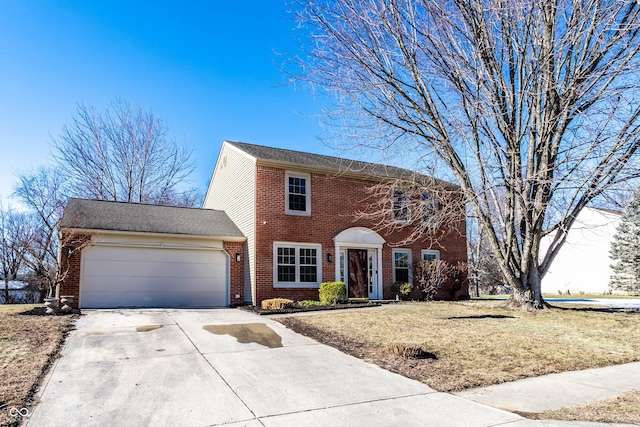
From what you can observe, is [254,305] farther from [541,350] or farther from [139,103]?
[139,103]

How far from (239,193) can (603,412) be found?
13.7m

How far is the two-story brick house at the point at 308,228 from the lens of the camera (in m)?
14.8

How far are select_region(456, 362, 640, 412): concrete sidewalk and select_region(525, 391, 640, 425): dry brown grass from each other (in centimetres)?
15

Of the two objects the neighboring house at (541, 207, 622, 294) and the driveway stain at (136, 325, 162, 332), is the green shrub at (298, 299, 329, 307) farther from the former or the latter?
the neighboring house at (541, 207, 622, 294)

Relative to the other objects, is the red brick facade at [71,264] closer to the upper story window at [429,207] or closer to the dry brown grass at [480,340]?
the dry brown grass at [480,340]

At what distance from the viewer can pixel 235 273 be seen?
50.1 feet

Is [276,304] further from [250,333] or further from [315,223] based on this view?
[250,333]

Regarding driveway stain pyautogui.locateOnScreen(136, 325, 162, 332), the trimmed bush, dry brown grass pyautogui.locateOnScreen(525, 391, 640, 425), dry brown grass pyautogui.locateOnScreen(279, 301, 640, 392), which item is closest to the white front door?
dry brown grass pyautogui.locateOnScreen(279, 301, 640, 392)

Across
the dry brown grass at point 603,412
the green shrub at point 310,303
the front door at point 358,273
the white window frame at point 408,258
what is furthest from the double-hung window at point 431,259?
the dry brown grass at point 603,412

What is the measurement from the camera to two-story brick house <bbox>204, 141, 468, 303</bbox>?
A: 48.7 ft

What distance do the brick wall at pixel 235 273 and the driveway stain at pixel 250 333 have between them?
16.8ft

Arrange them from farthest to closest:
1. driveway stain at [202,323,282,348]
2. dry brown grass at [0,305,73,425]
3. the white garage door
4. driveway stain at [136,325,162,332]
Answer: the white garage door
driveway stain at [136,325,162,332]
driveway stain at [202,323,282,348]
dry brown grass at [0,305,73,425]

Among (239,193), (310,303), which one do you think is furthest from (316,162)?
(310,303)

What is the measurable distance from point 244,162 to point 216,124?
8716 mm
